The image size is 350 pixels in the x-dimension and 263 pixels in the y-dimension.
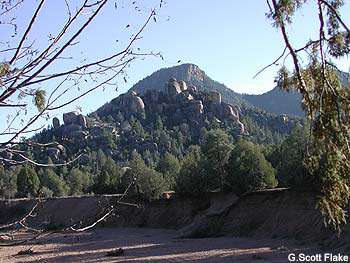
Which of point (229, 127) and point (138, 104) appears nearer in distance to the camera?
point (229, 127)

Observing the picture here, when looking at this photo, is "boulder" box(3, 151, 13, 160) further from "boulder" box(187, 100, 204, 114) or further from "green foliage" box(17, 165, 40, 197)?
"boulder" box(187, 100, 204, 114)

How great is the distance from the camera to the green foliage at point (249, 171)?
40.3 m

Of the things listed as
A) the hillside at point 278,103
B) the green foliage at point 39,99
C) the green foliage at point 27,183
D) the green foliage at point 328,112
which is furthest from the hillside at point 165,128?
the green foliage at point 39,99

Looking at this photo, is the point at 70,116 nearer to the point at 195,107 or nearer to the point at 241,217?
the point at 241,217

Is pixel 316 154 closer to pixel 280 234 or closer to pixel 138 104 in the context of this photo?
pixel 280 234

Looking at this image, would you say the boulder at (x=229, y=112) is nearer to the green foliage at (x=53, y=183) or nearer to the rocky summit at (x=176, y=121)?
the rocky summit at (x=176, y=121)

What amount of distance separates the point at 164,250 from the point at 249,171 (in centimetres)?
1149

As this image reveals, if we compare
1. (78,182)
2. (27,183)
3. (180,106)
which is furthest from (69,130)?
(180,106)

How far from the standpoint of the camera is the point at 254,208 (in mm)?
39094

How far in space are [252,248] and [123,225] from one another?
2900 cm

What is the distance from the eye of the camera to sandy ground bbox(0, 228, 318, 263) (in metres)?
27.0

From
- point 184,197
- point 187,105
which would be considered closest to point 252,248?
point 184,197

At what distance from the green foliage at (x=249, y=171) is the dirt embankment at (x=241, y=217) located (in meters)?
0.93

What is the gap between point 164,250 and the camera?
3225 centimetres
